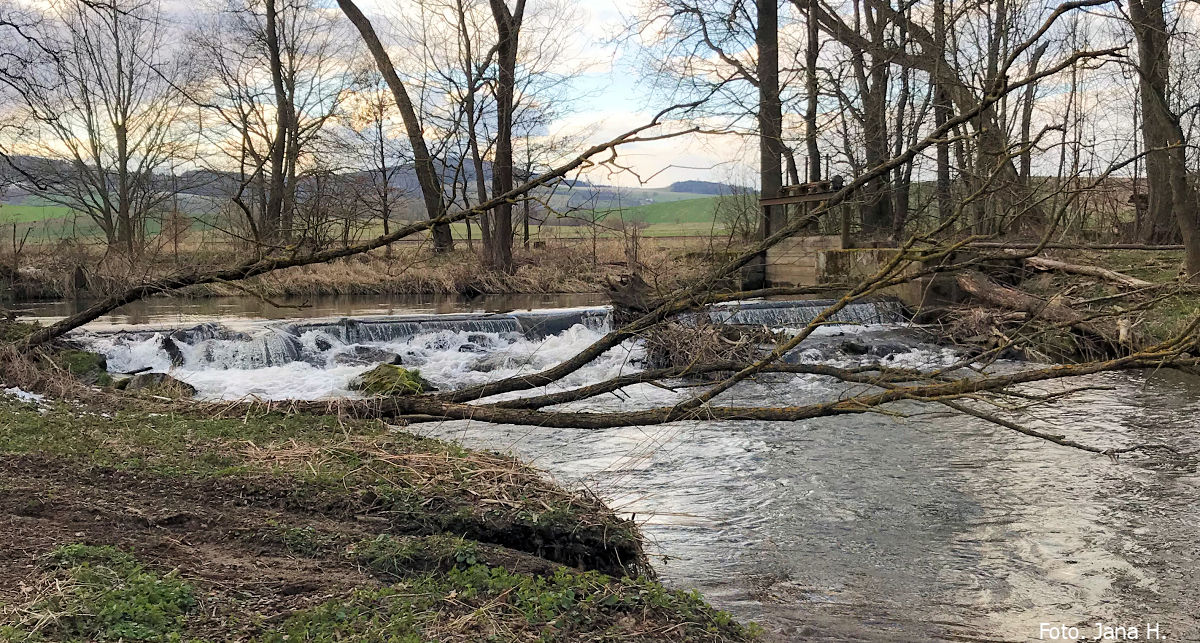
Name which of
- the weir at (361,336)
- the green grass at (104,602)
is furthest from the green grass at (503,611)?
the weir at (361,336)

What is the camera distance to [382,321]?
15945 mm

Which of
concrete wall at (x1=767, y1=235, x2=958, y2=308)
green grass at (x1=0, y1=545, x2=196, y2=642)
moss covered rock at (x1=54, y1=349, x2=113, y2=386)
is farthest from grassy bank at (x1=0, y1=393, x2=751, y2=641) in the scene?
concrete wall at (x1=767, y1=235, x2=958, y2=308)

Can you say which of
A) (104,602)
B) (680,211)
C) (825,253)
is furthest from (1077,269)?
(680,211)

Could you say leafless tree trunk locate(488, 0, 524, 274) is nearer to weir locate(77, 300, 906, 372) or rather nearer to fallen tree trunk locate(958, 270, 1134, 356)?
weir locate(77, 300, 906, 372)

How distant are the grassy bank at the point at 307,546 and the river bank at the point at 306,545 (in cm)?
1

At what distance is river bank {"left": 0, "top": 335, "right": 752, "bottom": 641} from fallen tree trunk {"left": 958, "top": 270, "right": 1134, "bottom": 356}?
8664 mm

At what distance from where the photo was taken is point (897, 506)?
6.75 metres

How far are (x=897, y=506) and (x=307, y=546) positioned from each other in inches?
172

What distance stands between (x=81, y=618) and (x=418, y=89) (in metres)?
24.9

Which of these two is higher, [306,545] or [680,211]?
[680,211]

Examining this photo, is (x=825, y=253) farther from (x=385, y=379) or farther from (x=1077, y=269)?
(x=385, y=379)

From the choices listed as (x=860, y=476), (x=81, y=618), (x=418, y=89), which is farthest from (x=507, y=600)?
(x=418, y=89)

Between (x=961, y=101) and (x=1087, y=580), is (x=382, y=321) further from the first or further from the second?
(x=1087, y=580)

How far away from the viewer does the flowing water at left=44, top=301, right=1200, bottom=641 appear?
4914mm
